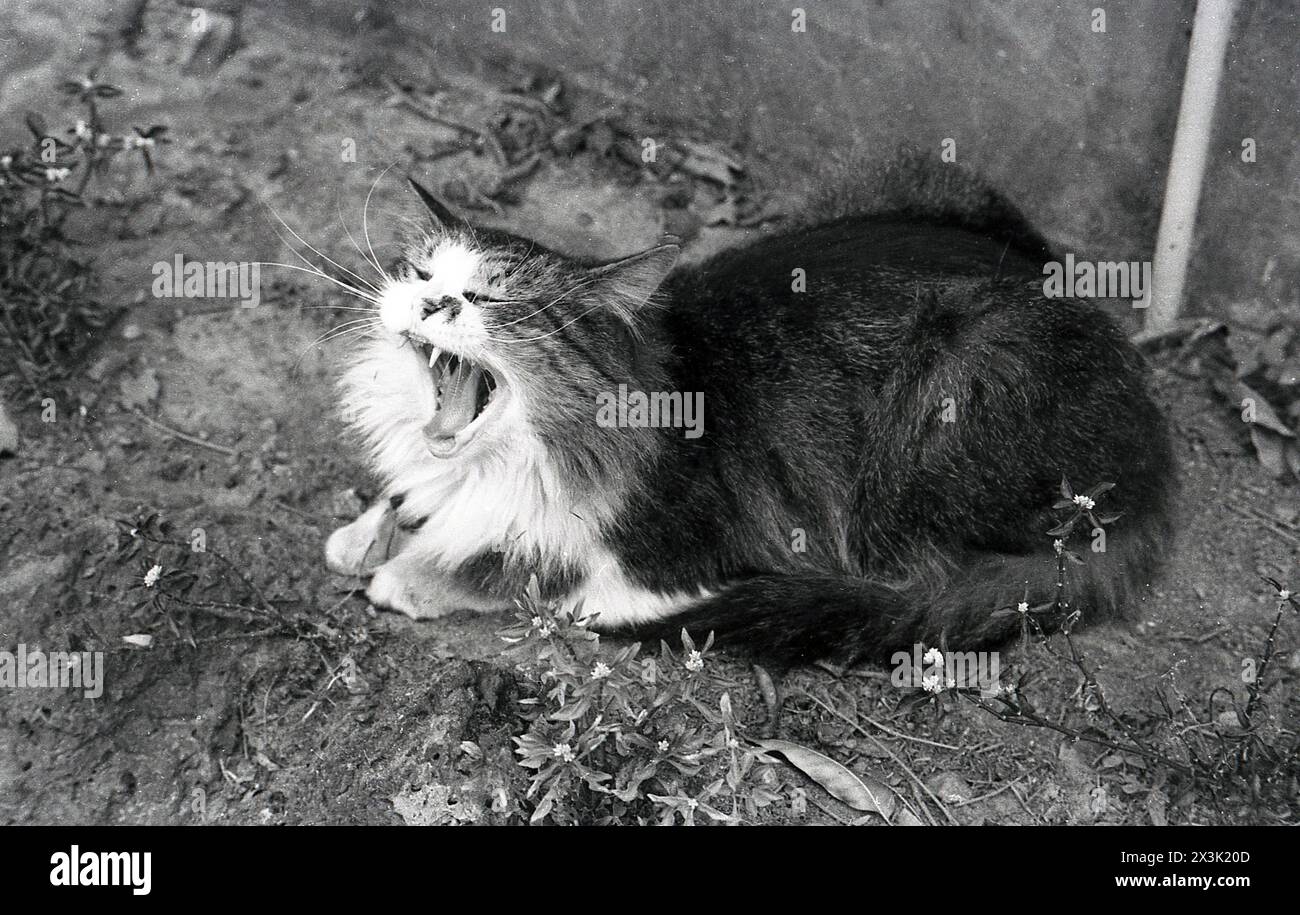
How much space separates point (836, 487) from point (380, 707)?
1.63 meters

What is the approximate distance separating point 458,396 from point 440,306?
0.34 meters

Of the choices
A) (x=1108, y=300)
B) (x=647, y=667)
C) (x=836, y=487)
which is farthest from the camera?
(x=1108, y=300)

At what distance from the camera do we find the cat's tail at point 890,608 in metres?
3.47

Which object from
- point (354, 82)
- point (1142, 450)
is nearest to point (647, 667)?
point (1142, 450)

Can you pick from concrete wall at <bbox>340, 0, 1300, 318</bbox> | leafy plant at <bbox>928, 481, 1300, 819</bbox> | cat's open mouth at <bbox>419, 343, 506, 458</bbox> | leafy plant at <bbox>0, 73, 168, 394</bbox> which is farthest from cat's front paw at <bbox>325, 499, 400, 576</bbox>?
concrete wall at <bbox>340, 0, 1300, 318</bbox>

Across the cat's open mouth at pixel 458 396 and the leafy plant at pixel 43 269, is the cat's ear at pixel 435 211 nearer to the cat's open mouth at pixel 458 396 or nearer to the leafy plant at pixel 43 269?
the cat's open mouth at pixel 458 396

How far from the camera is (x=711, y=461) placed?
3.80m

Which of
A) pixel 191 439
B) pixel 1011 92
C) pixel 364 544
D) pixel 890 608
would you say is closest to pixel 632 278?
pixel 890 608

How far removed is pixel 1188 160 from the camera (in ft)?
13.8

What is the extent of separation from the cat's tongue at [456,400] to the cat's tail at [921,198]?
1692mm

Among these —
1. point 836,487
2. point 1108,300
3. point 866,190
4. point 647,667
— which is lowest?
point 647,667

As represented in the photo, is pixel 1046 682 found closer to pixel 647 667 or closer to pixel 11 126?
pixel 647 667

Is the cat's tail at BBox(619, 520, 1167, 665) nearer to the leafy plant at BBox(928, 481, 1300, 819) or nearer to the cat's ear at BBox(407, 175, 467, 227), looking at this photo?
the leafy plant at BBox(928, 481, 1300, 819)

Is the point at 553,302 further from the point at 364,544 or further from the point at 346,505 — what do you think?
the point at 346,505
